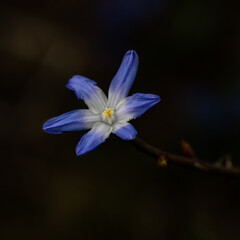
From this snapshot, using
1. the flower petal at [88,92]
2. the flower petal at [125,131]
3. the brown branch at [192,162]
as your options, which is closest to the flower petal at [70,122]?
the flower petal at [88,92]

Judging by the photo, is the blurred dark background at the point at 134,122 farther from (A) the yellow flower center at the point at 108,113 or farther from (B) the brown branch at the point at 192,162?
(A) the yellow flower center at the point at 108,113

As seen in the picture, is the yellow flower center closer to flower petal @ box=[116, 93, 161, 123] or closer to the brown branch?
flower petal @ box=[116, 93, 161, 123]

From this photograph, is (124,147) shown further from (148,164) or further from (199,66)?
(199,66)

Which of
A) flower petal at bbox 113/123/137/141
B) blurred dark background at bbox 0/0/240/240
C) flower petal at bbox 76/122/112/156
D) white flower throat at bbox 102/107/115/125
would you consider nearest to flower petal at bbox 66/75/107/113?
white flower throat at bbox 102/107/115/125

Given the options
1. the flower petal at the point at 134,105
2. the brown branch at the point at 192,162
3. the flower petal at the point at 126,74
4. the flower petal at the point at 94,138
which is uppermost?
the flower petal at the point at 126,74

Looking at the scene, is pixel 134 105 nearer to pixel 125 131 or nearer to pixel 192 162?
pixel 125 131

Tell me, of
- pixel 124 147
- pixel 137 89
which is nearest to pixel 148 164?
pixel 124 147
